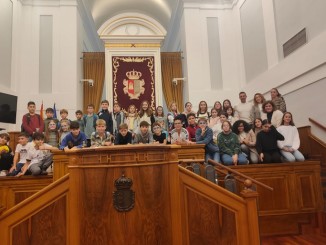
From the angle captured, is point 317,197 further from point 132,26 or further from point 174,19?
point 132,26

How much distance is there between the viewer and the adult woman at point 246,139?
17.0 ft

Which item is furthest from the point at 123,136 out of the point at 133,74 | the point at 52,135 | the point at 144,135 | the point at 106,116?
the point at 133,74

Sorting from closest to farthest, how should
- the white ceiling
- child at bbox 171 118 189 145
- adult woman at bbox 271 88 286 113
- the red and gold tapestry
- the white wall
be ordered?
1. child at bbox 171 118 189 145
2. adult woman at bbox 271 88 286 113
3. the white wall
4. the red and gold tapestry
5. the white ceiling

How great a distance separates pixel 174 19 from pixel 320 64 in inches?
257

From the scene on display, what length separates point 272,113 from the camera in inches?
223

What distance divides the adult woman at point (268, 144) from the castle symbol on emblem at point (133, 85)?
5601mm

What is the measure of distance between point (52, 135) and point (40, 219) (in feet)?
9.52

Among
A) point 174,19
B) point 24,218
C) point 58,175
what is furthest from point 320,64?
point 174,19

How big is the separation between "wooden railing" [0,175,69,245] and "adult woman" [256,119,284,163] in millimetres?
3416

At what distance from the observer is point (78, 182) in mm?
2506

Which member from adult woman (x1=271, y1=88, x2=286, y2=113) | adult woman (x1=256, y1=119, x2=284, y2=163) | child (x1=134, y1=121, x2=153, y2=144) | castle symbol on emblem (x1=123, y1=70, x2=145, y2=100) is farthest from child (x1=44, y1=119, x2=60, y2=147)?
castle symbol on emblem (x1=123, y1=70, x2=145, y2=100)

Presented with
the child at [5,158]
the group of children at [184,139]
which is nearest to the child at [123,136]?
the group of children at [184,139]

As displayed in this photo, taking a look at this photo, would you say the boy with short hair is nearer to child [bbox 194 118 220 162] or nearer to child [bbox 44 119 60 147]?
child [bbox 44 119 60 147]

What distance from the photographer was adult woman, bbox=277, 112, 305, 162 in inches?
197
